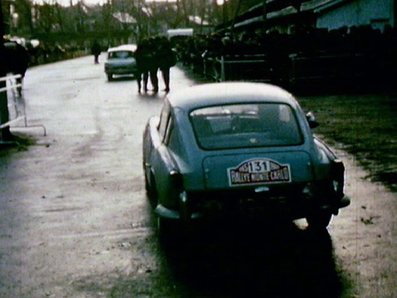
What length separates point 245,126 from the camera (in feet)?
23.0

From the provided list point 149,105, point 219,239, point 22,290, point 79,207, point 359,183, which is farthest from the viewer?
point 149,105

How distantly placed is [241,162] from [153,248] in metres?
1.21

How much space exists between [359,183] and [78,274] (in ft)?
15.0

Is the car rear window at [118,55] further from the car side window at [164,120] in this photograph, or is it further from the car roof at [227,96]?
the car roof at [227,96]

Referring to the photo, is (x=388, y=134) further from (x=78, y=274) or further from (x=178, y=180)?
(x=78, y=274)

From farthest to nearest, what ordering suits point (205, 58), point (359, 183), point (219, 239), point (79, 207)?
1. point (205, 58)
2. point (359, 183)
3. point (79, 207)
4. point (219, 239)

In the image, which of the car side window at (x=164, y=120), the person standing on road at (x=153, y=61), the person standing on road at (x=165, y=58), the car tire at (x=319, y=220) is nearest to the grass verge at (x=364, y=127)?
the car tire at (x=319, y=220)

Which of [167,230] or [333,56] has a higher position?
[333,56]

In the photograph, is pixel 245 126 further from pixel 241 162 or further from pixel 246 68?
pixel 246 68

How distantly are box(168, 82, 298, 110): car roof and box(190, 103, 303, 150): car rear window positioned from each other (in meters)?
0.07

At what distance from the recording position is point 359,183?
938 centimetres

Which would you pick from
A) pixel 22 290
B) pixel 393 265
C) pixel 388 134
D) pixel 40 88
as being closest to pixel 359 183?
pixel 393 265

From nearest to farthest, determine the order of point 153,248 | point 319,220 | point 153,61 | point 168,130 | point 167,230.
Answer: point 153,248 < point 319,220 < point 167,230 < point 168,130 < point 153,61

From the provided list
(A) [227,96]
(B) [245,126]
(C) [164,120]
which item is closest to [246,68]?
(C) [164,120]
